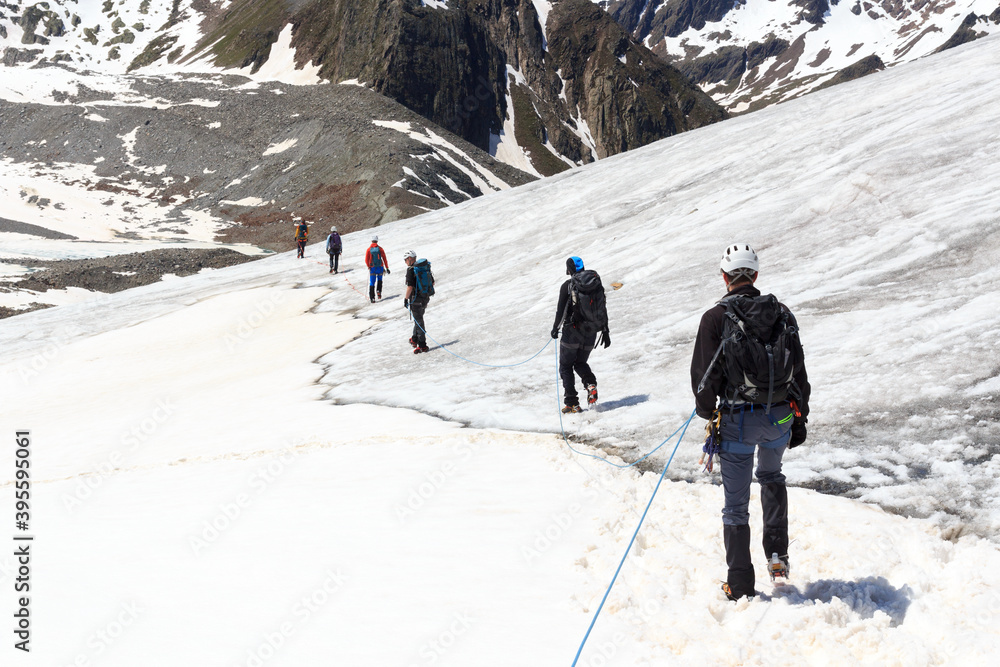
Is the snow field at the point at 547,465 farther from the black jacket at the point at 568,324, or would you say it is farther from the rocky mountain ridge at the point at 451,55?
the rocky mountain ridge at the point at 451,55

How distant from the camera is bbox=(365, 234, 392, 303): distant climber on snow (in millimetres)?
19938

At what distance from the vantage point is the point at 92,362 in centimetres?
1883

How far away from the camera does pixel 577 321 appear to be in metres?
9.01

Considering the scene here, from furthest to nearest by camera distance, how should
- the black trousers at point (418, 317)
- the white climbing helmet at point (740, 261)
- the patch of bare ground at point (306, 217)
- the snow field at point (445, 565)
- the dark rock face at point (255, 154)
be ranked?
the dark rock face at point (255, 154) < the patch of bare ground at point (306, 217) < the black trousers at point (418, 317) < the white climbing helmet at point (740, 261) < the snow field at point (445, 565)

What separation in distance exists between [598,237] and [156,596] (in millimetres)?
17163

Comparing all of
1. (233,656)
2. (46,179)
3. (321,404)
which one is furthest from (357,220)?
(233,656)

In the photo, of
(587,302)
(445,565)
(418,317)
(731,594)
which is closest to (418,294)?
(418,317)

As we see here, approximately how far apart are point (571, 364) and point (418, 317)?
601 centimetres

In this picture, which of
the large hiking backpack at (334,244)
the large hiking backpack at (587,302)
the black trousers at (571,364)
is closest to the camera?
the large hiking backpack at (587,302)

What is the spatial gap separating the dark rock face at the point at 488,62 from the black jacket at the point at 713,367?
93.3 meters

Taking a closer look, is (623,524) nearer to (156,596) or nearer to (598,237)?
(156,596)

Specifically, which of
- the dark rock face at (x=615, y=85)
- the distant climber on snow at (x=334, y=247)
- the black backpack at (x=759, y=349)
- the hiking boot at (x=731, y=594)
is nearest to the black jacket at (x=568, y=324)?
the black backpack at (x=759, y=349)

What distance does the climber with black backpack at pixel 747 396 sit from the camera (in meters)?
4.36

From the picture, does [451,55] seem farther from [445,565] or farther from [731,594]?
[731,594]
